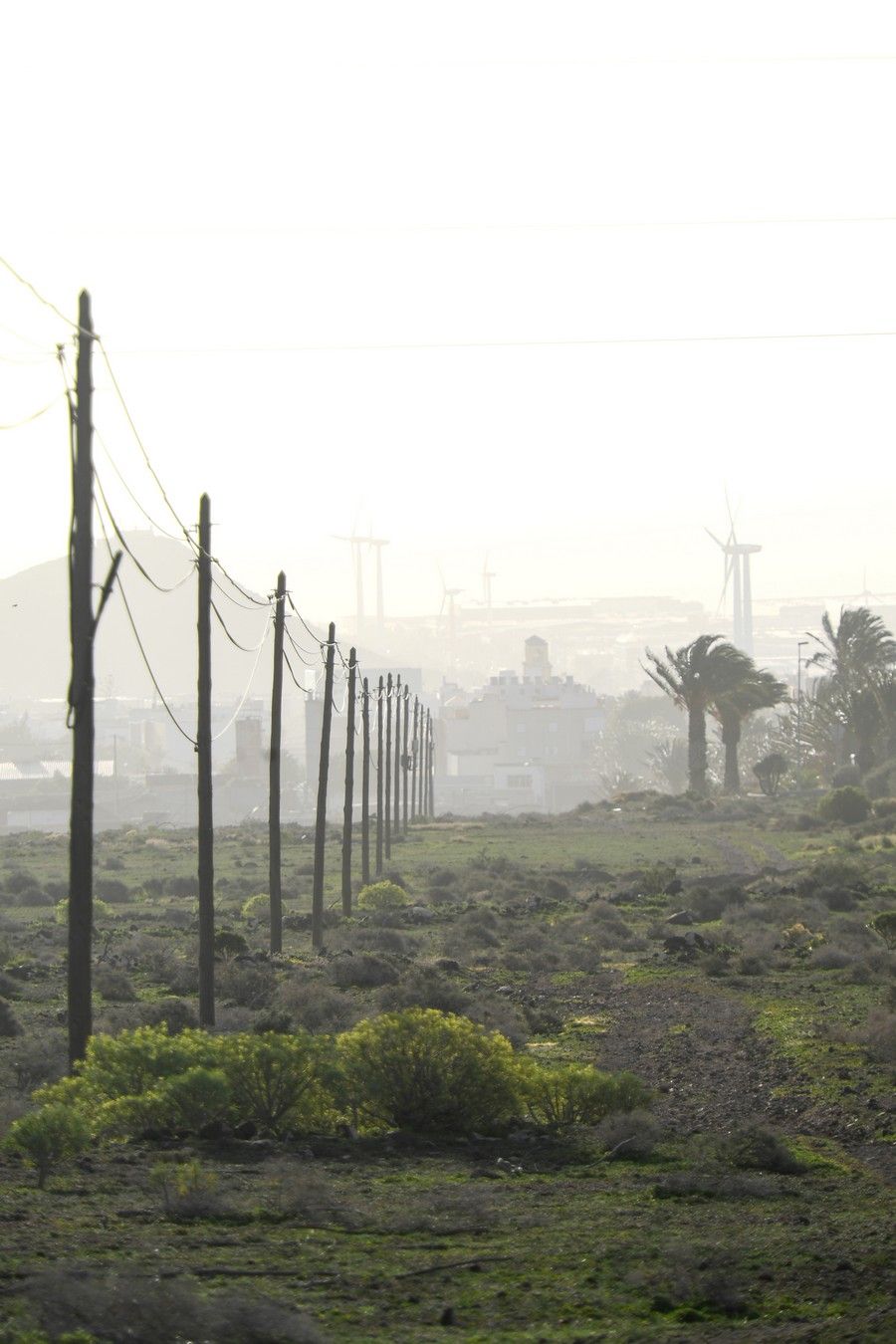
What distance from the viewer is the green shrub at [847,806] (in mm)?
62562

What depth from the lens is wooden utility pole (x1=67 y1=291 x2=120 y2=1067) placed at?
14.9 m

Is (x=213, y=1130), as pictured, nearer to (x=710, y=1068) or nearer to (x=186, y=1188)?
(x=186, y=1188)

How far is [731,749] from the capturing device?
8331cm

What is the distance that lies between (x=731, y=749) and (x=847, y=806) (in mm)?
20708

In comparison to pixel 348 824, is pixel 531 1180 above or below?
below

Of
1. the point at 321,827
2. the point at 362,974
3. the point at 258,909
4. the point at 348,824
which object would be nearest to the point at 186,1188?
the point at 362,974

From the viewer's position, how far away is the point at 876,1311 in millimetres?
7754

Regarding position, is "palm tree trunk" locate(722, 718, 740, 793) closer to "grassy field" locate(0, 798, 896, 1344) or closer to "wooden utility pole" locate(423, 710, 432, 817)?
"wooden utility pole" locate(423, 710, 432, 817)

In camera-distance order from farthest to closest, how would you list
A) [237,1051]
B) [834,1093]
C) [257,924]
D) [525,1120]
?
[257,924]
[834,1093]
[525,1120]
[237,1051]

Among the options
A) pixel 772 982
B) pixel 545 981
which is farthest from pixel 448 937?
pixel 772 982

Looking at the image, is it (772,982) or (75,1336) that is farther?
(772,982)

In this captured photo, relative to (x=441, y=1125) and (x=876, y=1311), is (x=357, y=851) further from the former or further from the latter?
(x=876, y=1311)

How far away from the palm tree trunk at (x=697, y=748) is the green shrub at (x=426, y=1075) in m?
64.3

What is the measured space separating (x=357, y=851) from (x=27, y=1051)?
4538cm
